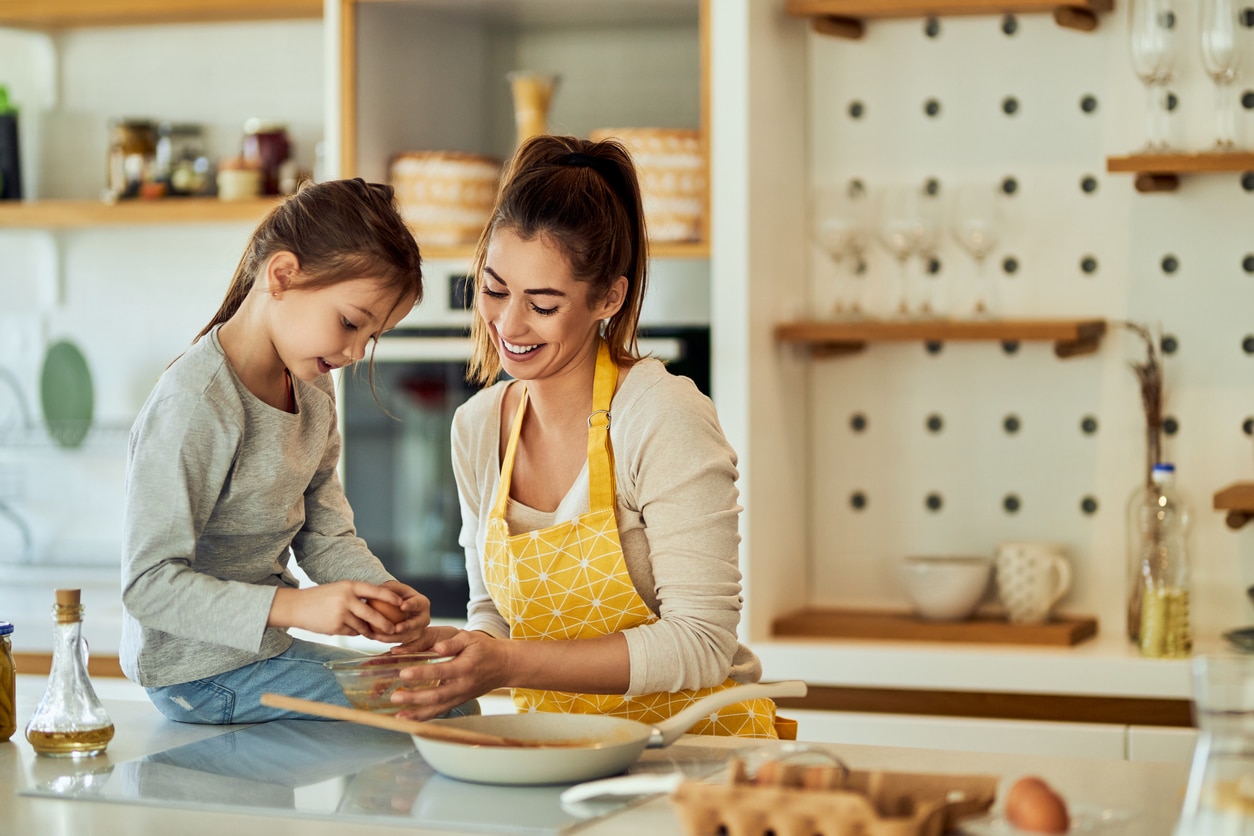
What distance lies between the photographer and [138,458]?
1552mm

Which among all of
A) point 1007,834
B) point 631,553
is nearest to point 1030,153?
point 631,553

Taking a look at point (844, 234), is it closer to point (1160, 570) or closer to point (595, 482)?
point (1160, 570)

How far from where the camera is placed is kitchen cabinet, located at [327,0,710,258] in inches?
119

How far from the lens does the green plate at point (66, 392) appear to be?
374 cm

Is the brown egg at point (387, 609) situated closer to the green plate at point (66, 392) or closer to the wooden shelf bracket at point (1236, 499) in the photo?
the wooden shelf bracket at point (1236, 499)

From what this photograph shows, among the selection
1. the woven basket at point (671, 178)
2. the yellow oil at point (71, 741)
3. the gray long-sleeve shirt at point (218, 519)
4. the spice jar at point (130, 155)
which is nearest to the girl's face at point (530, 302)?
the gray long-sleeve shirt at point (218, 519)

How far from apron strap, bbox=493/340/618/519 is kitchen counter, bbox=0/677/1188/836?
1.30ft

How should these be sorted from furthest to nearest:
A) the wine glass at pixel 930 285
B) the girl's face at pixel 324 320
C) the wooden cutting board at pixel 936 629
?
the wine glass at pixel 930 285 → the wooden cutting board at pixel 936 629 → the girl's face at pixel 324 320

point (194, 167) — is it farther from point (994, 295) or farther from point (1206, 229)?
point (1206, 229)

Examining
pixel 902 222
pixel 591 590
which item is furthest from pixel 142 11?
pixel 591 590

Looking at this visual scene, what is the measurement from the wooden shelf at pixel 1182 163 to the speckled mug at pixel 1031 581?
2.50 feet

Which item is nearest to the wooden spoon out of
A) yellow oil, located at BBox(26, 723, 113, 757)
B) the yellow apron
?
yellow oil, located at BBox(26, 723, 113, 757)

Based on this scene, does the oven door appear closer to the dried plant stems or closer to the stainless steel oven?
the stainless steel oven

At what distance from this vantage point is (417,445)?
305 centimetres
